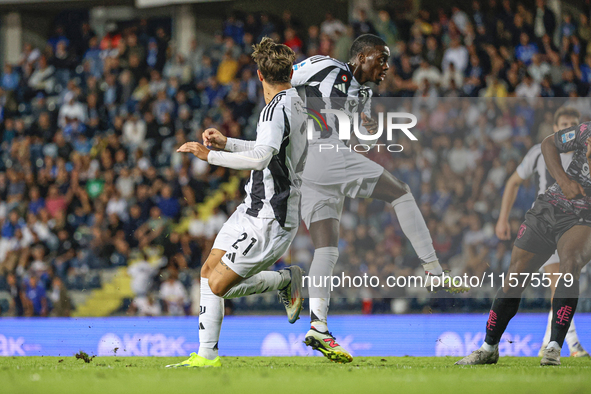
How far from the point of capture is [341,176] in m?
6.26

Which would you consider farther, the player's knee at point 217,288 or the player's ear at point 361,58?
the player's ear at point 361,58

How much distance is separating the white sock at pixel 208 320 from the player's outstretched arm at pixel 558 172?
121 inches

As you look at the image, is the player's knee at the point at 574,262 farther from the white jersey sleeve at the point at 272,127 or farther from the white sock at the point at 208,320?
the white sock at the point at 208,320

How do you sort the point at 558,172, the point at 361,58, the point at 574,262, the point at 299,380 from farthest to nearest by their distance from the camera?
the point at 361,58
the point at 558,172
the point at 574,262
the point at 299,380

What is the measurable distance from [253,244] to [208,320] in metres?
0.74

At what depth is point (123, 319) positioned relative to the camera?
9.23 metres

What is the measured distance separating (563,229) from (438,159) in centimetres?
177

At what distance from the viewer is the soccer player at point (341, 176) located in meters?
6.12

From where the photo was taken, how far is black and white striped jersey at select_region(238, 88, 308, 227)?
5125 mm

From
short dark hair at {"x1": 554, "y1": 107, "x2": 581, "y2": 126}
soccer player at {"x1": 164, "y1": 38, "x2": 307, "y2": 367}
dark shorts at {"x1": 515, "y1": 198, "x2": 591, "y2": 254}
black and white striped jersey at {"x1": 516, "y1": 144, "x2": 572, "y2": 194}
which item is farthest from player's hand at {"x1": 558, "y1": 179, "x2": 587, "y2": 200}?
soccer player at {"x1": 164, "y1": 38, "x2": 307, "y2": 367}

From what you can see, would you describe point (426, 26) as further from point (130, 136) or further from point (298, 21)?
point (130, 136)

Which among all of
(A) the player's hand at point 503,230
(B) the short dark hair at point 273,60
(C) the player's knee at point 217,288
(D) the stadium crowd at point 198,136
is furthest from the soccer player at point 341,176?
(C) the player's knee at point 217,288
